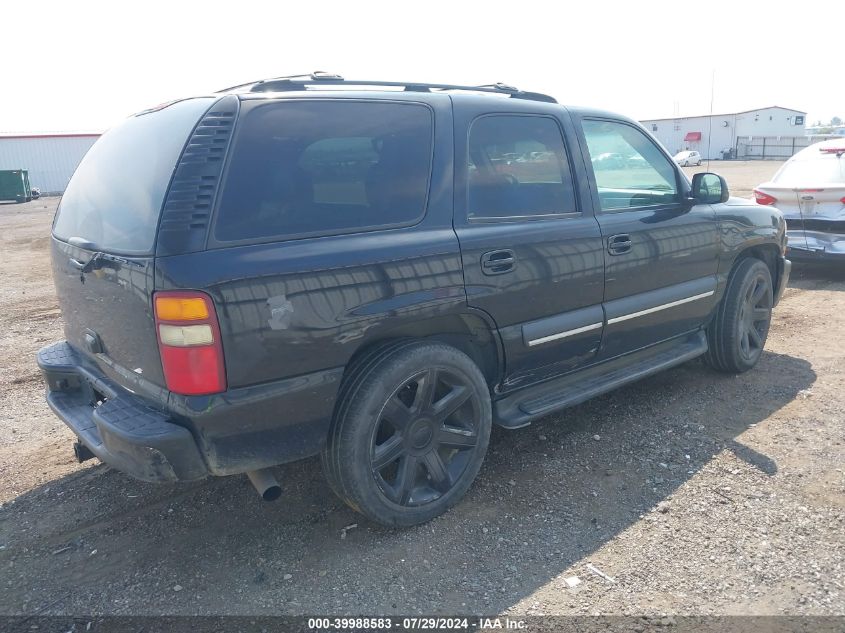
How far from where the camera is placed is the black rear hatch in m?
2.59

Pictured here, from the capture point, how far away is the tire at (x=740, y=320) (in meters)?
4.85

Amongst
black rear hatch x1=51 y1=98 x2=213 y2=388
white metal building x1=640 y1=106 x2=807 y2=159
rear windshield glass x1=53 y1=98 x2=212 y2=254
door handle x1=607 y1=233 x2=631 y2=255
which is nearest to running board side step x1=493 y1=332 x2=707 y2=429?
door handle x1=607 y1=233 x2=631 y2=255

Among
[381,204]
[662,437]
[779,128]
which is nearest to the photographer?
[381,204]

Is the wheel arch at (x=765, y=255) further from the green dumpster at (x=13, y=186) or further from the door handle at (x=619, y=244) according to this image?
the green dumpster at (x=13, y=186)

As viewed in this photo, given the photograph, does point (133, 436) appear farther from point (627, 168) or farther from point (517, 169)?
point (627, 168)

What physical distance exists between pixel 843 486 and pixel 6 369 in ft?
Result: 20.1

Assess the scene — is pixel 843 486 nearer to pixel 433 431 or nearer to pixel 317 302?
pixel 433 431

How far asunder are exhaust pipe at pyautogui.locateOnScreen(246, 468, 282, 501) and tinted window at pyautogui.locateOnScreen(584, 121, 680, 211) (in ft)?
7.85

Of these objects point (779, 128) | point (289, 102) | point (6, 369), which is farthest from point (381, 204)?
point (779, 128)

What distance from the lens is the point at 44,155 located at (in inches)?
1671

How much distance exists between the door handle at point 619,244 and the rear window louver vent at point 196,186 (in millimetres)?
2191

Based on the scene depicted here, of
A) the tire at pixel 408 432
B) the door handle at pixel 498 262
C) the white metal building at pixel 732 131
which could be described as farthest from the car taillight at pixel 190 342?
the white metal building at pixel 732 131

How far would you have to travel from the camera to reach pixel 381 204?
2.98 meters

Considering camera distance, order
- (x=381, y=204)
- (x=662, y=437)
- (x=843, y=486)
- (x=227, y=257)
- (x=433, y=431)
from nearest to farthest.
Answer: (x=227, y=257) < (x=381, y=204) < (x=433, y=431) < (x=843, y=486) < (x=662, y=437)
